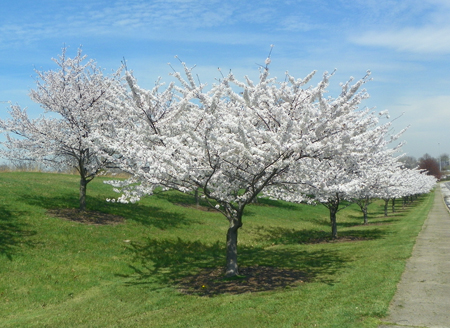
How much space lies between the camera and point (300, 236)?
22750 mm

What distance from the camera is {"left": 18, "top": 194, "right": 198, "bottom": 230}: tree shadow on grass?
18.0m

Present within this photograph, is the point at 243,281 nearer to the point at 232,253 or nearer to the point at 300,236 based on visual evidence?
the point at 232,253

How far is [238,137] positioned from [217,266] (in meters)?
5.90

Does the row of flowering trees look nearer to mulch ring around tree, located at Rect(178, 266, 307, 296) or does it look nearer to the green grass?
mulch ring around tree, located at Rect(178, 266, 307, 296)

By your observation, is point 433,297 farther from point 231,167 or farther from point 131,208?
point 131,208

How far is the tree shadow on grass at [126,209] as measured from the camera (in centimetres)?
1805

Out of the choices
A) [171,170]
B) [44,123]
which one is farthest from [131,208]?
[171,170]

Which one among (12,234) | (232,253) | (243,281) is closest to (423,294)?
(243,281)

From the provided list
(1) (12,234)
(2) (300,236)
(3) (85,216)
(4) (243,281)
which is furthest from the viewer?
(2) (300,236)

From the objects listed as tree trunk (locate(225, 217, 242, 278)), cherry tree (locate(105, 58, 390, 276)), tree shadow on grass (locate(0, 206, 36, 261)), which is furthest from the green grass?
cherry tree (locate(105, 58, 390, 276))

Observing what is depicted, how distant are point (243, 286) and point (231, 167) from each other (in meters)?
3.15

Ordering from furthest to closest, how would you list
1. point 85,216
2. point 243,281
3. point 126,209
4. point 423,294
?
point 126,209, point 85,216, point 243,281, point 423,294

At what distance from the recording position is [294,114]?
9.15 metres

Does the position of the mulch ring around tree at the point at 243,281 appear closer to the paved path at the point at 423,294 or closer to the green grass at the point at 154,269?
the green grass at the point at 154,269
